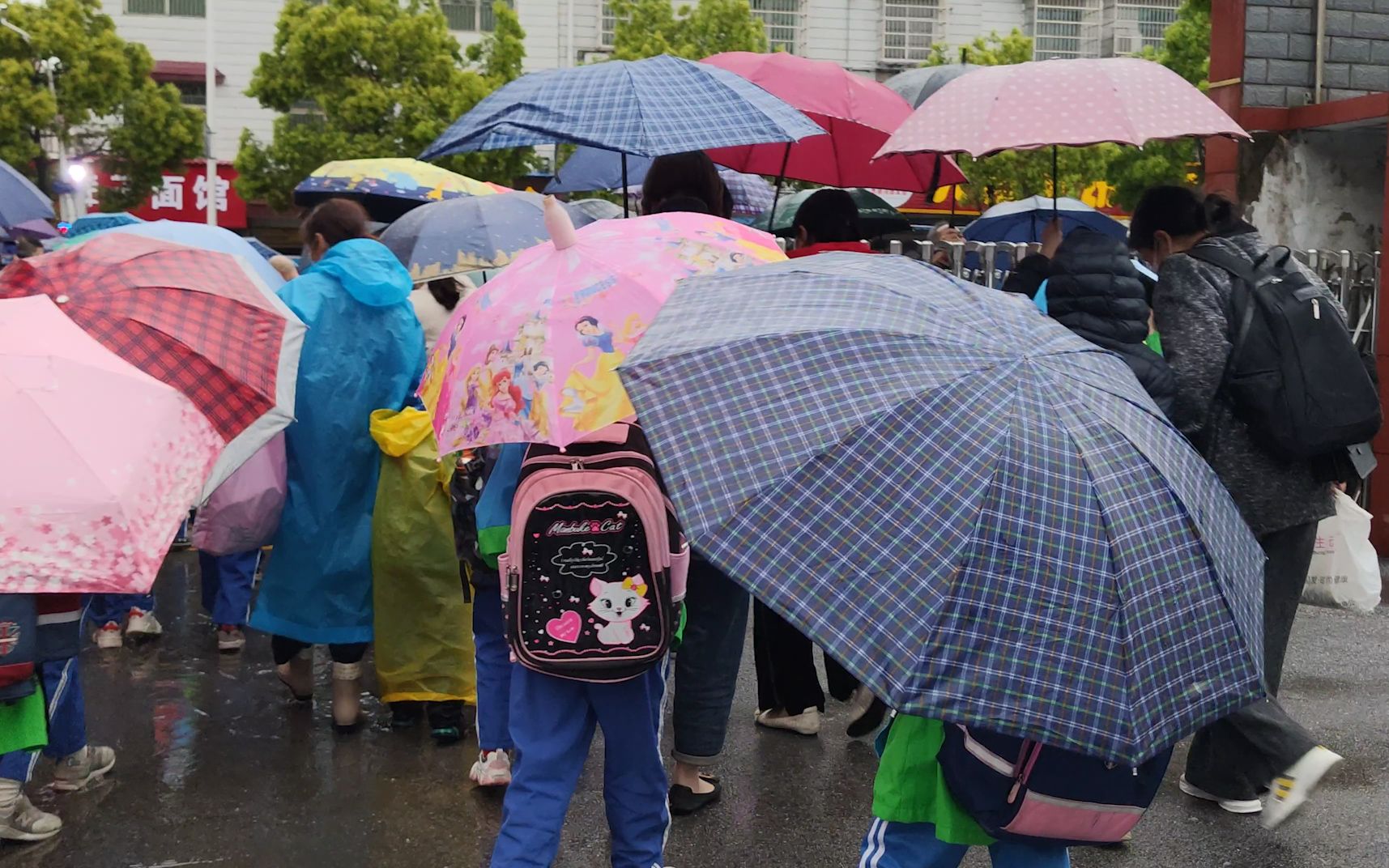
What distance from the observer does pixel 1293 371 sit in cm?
457

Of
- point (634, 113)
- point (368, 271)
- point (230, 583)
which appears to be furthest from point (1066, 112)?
point (230, 583)

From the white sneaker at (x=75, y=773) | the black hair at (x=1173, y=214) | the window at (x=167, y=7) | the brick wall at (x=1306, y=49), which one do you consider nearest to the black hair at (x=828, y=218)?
the black hair at (x=1173, y=214)

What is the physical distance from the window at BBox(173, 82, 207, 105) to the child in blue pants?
2851cm

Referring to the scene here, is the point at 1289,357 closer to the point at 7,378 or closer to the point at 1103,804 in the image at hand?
the point at 1103,804

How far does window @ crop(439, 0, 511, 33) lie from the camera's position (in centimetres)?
2977

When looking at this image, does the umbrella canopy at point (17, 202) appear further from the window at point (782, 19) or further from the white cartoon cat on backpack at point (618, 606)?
the window at point (782, 19)

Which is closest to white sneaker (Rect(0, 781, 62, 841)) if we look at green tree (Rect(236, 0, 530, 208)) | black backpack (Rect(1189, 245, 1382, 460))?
black backpack (Rect(1189, 245, 1382, 460))

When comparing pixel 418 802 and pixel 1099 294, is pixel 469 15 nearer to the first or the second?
pixel 418 802

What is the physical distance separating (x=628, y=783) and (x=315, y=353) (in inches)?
94.2

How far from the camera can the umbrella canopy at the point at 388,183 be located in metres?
9.02

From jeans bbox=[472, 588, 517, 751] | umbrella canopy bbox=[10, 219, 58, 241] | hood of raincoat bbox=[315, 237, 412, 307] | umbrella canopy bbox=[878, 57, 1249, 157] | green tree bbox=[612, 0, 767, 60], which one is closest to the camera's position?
jeans bbox=[472, 588, 517, 751]

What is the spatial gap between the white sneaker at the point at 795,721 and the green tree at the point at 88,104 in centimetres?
1917

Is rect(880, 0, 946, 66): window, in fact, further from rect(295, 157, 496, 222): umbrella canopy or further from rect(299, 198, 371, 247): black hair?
rect(299, 198, 371, 247): black hair

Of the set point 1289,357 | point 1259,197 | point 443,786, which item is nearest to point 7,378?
point 443,786
